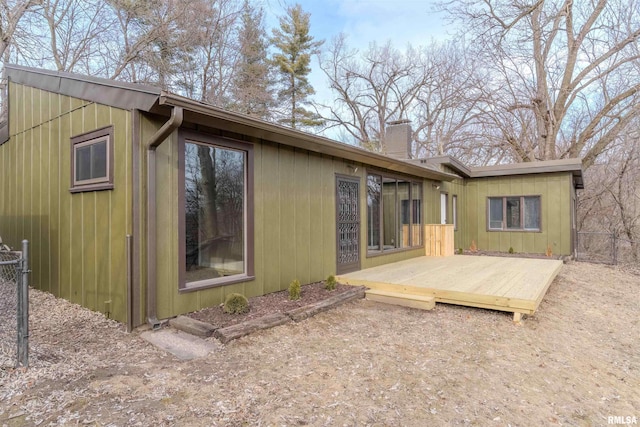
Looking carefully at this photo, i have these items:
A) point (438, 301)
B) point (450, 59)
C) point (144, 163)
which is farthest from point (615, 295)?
point (450, 59)

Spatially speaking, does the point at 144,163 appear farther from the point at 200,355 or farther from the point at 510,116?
the point at 510,116

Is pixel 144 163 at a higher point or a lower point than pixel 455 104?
lower

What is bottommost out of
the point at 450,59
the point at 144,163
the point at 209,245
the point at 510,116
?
the point at 209,245

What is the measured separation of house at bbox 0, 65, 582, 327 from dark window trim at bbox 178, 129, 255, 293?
0.04 ft

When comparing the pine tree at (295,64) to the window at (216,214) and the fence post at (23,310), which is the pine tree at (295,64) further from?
the fence post at (23,310)

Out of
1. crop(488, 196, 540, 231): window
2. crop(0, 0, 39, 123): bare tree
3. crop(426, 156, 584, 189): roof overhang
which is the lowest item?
crop(488, 196, 540, 231): window

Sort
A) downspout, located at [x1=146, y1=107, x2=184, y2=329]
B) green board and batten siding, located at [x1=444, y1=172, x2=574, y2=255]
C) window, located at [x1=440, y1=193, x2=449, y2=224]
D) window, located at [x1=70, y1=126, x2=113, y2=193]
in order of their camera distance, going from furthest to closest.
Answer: window, located at [x1=440, y1=193, x2=449, y2=224] → green board and batten siding, located at [x1=444, y1=172, x2=574, y2=255] → window, located at [x1=70, y1=126, x2=113, y2=193] → downspout, located at [x1=146, y1=107, x2=184, y2=329]

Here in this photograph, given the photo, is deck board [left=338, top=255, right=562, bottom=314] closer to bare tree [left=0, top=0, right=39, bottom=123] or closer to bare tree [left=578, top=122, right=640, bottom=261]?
bare tree [left=578, top=122, right=640, bottom=261]

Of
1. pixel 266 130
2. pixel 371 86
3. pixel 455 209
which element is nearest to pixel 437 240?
pixel 455 209

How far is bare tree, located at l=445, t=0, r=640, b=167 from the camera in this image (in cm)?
1021

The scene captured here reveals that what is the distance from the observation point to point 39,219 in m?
5.11

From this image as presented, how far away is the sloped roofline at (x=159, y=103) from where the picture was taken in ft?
11.2

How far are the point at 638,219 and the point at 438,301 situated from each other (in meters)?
12.4

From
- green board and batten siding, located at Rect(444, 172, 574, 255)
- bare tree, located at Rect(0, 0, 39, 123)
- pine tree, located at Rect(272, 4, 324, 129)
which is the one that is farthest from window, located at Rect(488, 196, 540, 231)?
bare tree, located at Rect(0, 0, 39, 123)
